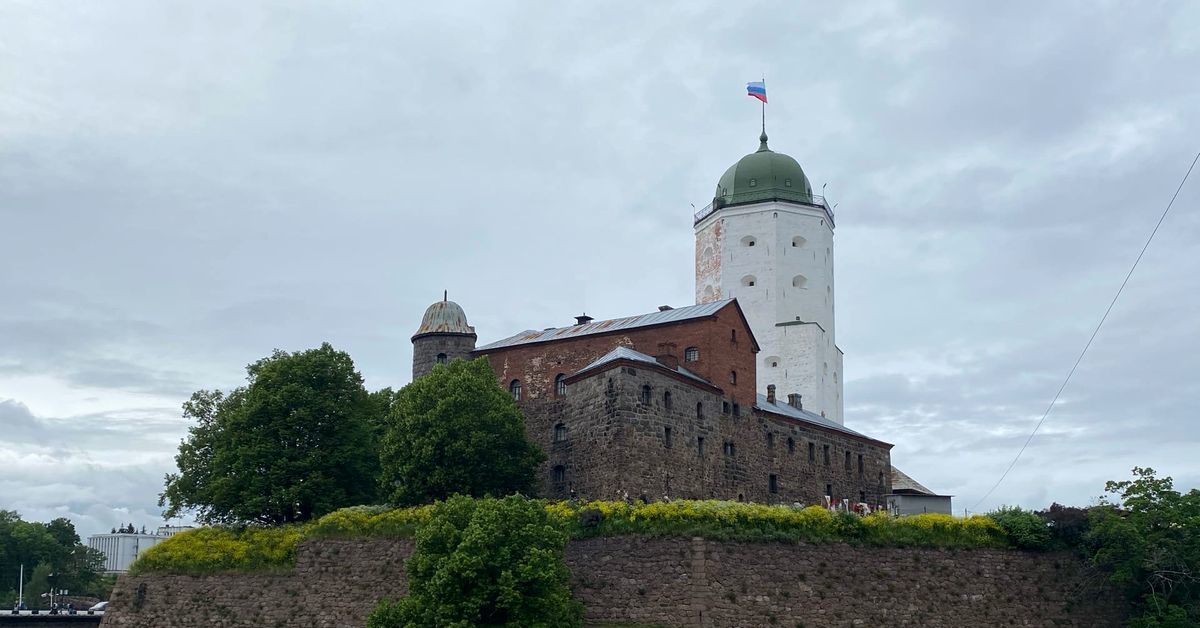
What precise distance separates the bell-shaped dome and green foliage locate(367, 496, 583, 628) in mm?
22977

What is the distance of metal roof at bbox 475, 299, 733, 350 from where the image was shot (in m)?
54.5

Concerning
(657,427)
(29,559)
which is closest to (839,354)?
(657,427)

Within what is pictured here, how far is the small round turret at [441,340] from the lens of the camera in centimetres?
5747

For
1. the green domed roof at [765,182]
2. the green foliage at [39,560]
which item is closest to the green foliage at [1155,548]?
the green domed roof at [765,182]

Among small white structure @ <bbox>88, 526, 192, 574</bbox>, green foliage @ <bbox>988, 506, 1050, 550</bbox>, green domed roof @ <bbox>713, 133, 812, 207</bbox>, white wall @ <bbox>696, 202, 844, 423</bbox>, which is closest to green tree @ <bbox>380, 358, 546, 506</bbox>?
green foliage @ <bbox>988, 506, 1050, 550</bbox>

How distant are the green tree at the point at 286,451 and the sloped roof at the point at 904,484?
3316 centimetres

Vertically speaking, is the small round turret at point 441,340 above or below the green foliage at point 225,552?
above

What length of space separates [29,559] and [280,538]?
2139 inches

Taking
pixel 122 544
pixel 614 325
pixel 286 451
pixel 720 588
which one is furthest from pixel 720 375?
pixel 122 544

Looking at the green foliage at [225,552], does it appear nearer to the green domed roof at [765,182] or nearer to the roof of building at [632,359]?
the roof of building at [632,359]

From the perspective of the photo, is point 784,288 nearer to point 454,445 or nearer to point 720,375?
point 720,375

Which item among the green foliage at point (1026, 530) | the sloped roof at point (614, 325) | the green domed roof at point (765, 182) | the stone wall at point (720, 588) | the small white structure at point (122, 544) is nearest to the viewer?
the stone wall at point (720, 588)

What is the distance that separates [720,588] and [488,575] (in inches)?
324

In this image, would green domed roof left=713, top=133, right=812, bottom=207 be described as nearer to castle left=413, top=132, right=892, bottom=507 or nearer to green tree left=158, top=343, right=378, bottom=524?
castle left=413, top=132, right=892, bottom=507
